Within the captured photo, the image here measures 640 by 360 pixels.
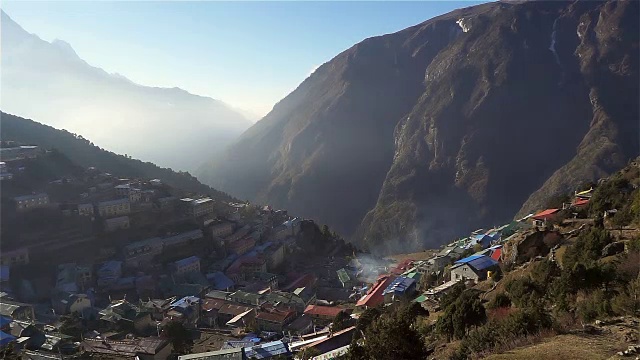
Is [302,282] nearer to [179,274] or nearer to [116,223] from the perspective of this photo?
[179,274]

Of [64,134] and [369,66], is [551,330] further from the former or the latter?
[369,66]

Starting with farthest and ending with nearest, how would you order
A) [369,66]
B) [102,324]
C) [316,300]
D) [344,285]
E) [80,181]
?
1. [369,66]
2. [80,181]
3. [344,285]
4. [316,300]
5. [102,324]

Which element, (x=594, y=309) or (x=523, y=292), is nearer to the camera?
(x=594, y=309)

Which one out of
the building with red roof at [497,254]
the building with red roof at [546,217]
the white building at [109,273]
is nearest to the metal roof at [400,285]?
the building with red roof at [497,254]

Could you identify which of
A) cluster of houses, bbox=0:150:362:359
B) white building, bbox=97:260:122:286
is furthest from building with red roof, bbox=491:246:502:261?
white building, bbox=97:260:122:286

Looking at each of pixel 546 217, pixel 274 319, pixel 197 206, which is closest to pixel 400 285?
pixel 274 319

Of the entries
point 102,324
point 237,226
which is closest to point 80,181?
Answer: point 237,226

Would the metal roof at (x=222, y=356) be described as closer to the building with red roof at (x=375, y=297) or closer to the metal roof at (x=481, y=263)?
the building with red roof at (x=375, y=297)
